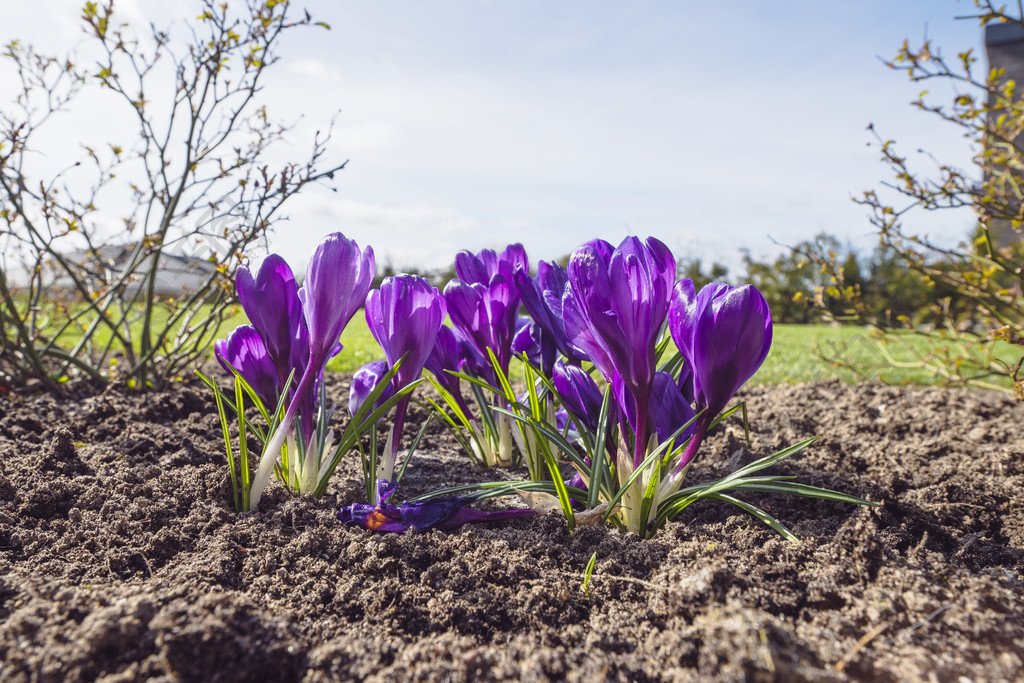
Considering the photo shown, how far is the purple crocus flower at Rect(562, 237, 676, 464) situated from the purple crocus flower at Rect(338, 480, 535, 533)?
0.40 m

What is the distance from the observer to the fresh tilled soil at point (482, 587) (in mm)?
970

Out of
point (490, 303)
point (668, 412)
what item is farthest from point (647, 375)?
point (490, 303)

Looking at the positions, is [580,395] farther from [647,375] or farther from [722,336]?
[722,336]

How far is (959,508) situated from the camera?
1678mm

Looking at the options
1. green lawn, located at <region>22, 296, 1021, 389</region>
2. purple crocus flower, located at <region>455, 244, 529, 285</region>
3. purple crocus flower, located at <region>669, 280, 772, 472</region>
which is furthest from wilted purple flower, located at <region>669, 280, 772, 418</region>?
green lawn, located at <region>22, 296, 1021, 389</region>

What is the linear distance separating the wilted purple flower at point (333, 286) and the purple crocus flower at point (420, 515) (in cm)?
39

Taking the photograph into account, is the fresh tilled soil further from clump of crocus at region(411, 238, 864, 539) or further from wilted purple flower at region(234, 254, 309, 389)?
wilted purple flower at region(234, 254, 309, 389)

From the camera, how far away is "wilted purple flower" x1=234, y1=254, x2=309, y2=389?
1551 millimetres

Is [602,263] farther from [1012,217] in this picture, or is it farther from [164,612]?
[1012,217]

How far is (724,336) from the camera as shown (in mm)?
1266

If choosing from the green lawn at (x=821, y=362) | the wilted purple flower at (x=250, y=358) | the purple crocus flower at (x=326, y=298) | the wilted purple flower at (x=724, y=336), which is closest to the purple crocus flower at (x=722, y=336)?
the wilted purple flower at (x=724, y=336)

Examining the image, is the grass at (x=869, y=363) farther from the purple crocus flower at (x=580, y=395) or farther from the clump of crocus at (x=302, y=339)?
the clump of crocus at (x=302, y=339)

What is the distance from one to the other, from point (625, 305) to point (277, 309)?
858mm

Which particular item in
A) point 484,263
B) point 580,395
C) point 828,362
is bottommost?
point 828,362
